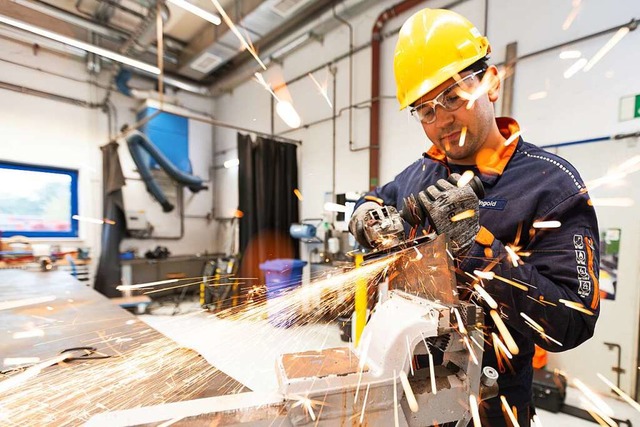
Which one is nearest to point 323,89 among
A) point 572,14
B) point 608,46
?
point 572,14

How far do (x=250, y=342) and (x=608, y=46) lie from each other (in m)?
4.69

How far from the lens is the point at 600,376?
273 cm

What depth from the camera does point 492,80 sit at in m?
1.14

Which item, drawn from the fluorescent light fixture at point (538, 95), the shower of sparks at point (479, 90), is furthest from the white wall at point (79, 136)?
the fluorescent light fixture at point (538, 95)

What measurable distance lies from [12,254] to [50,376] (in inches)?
150

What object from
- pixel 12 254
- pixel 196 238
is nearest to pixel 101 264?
pixel 12 254

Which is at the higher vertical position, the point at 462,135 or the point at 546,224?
the point at 462,135

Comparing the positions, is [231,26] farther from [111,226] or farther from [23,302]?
[23,302]

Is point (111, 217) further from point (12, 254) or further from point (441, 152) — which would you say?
point (441, 152)

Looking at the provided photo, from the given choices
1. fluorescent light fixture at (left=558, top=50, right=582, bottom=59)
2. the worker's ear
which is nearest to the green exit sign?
fluorescent light fixture at (left=558, top=50, right=582, bottom=59)

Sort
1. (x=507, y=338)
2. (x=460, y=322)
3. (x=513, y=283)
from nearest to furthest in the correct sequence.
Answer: (x=460, y=322) < (x=513, y=283) < (x=507, y=338)

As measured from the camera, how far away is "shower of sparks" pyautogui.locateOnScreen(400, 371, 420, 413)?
0.71m

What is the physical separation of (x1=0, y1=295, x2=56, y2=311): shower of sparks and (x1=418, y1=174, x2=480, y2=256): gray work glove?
2481mm

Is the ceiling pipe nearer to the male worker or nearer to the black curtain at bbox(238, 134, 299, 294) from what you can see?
the black curtain at bbox(238, 134, 299, 294)
